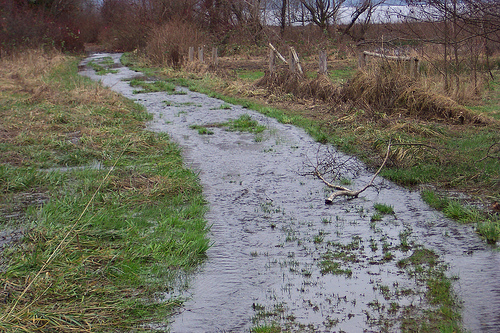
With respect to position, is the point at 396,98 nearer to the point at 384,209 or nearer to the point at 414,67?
the point at 414,67

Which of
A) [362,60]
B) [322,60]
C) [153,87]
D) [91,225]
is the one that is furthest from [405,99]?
[153,87]

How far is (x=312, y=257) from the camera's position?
518 cm

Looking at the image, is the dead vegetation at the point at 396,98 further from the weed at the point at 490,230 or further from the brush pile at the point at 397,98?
the weed at the point at 490,230

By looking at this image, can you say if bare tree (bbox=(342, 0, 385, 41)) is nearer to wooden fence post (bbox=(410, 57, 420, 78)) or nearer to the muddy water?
wooden fence post (bbox=(410, 57, 420, 78))

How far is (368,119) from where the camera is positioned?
11453 mm

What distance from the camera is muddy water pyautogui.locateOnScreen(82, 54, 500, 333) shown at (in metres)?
4.06

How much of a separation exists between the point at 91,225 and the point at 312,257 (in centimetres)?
240

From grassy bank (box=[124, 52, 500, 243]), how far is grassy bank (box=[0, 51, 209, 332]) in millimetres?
3266

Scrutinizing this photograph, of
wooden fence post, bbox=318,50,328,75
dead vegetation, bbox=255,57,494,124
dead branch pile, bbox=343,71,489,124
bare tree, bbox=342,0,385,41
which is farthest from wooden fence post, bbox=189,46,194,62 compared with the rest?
bare tree, bbox=342,0,385,41

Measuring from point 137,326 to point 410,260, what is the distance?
269cm

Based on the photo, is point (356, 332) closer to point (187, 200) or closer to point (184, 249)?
point (184, 249)

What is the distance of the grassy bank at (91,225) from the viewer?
13.3 feet

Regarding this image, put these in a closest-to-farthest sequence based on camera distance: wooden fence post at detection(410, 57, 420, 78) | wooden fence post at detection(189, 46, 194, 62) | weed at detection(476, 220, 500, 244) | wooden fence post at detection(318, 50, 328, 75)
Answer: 1. weed at detection(476, 220, 500, 244)
2. wooden fence post at detection(410, 57, 420, 78)
3. wooden fence post at detection(318, 50, 328, 75)
4. wooden fence post at detection(189, 46, 194, 62)

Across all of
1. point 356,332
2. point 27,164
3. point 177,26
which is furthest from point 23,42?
point 356,332
